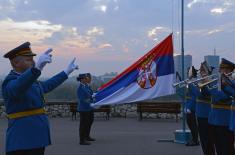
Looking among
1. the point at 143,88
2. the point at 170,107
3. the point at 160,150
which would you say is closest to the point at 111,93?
the point at 143,88

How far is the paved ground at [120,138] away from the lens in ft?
34.5

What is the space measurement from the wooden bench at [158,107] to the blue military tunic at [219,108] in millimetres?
10412

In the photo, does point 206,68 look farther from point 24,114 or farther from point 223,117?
point 24,114

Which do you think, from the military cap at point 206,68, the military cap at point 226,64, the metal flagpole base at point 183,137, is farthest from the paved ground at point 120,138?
the military cap at point 226,64

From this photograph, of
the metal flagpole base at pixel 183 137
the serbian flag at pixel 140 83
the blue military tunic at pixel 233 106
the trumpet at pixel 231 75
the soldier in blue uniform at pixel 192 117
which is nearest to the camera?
the blue military tunic at pixel 233 106

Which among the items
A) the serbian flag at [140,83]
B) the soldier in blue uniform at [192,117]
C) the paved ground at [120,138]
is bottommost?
the paved ground at [120,138]

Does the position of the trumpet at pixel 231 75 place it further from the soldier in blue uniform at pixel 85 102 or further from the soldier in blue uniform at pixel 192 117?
the soldier in blue uniform at pixel 85 102

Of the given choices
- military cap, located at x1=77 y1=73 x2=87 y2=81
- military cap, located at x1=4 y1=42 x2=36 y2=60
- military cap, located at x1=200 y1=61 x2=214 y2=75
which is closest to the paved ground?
military cap, located at x1=77 y1=73 x2=87 y2=81

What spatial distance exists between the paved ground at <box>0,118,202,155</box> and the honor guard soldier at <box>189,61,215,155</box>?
70.1 inches

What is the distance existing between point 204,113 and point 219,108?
3.13ft

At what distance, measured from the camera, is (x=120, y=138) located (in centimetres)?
1291

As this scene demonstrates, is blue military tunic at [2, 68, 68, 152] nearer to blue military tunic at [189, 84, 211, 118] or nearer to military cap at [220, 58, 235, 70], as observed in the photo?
military cap at [220, 58, 235, 70]

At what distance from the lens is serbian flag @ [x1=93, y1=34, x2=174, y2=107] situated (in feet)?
34.3

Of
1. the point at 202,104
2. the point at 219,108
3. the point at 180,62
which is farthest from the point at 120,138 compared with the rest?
the point at 219,108
